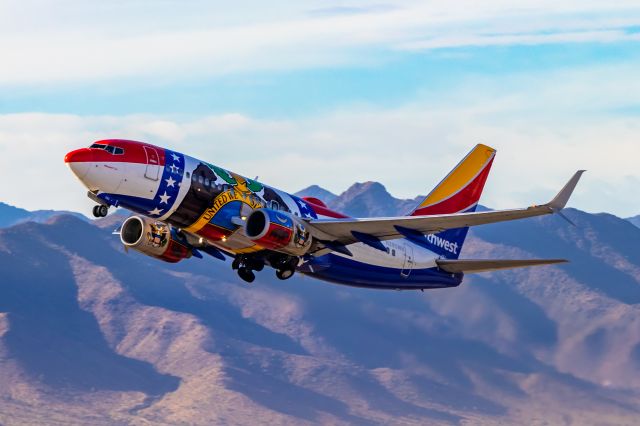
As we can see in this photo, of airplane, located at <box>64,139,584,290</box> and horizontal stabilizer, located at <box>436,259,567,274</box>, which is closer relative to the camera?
airplane, located at <box>64,139,584,290</box>

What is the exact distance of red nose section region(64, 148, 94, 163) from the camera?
66.5 m

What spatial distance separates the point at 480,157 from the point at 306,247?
2210 centimetres

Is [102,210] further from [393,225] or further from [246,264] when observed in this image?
[393,225]

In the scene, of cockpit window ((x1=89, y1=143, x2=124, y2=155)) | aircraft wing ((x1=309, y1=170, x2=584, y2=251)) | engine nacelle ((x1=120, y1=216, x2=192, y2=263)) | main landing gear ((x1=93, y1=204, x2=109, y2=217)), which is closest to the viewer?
aircraft wing ((x1=309, y1=170, x2=584, y2=251))

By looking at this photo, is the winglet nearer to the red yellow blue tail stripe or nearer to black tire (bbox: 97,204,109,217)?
black tire (bbox: 97,204,109,217)

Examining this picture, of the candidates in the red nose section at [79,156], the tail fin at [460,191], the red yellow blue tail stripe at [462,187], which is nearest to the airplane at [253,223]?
the red nose section at [79,156]

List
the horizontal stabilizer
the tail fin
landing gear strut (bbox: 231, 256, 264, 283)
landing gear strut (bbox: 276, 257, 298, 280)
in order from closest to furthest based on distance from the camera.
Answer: landing gear strut (bbox: 276, 257, 298, 280) → landing gear strut (bbox: 231, 256, 264, 283) → the horizontal stabilizer → the tail fin

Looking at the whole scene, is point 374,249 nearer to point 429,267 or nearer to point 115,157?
point 429,267

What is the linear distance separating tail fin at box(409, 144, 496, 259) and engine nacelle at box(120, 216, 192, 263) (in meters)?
17.8

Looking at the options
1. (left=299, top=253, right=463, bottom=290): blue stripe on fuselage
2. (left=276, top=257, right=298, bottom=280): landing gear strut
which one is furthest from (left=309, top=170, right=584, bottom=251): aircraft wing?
(left=276, top=257, right=298, bottom=280): landing gear strut

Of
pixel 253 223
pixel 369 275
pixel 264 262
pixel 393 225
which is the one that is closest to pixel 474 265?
pixel 369 275

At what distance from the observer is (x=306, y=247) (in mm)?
70375

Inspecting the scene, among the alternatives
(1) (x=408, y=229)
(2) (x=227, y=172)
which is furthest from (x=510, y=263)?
(2) (x=227, y=172)

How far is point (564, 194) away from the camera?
6253 cm
